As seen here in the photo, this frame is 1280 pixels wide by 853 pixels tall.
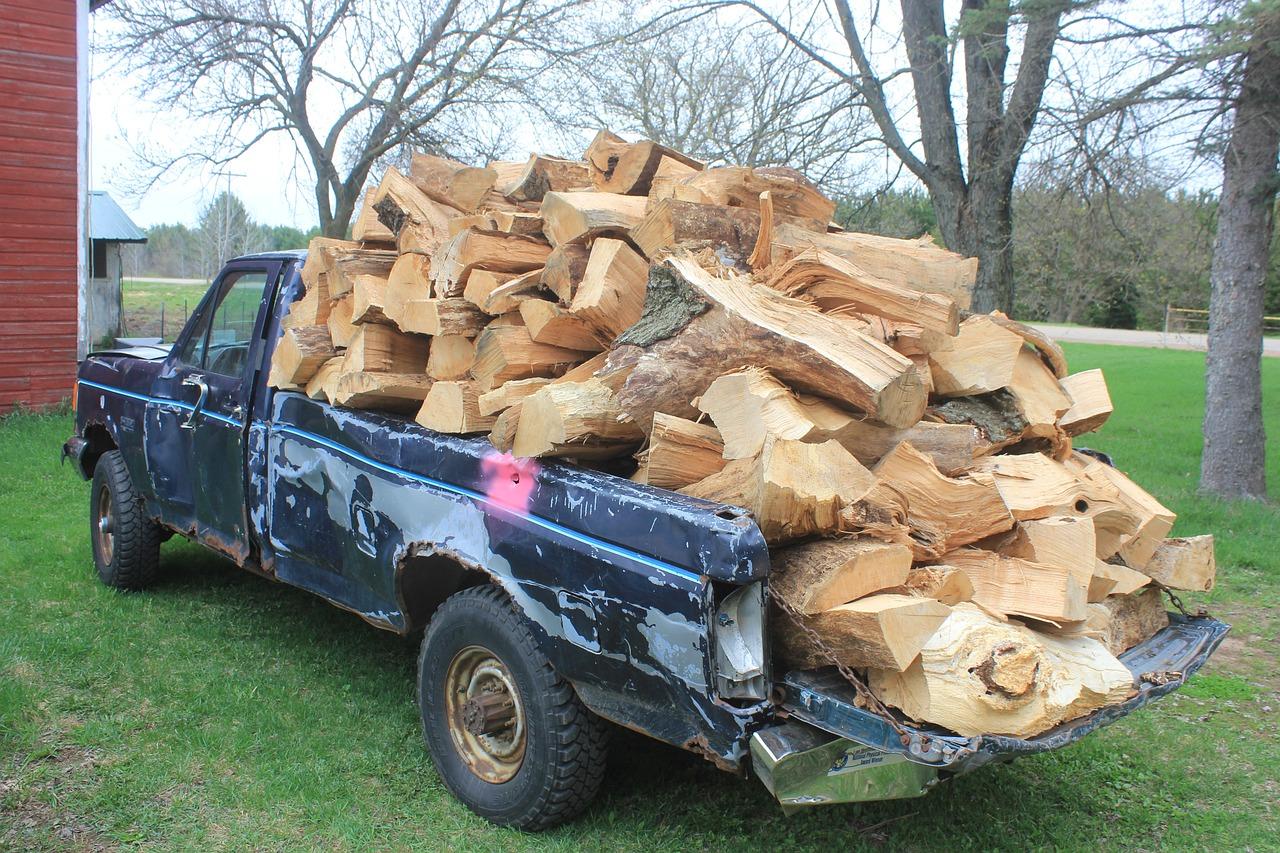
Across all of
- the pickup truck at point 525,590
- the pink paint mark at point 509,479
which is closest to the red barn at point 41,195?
the pickup truck at point 525,590

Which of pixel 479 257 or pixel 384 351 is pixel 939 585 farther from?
pixel 384 351

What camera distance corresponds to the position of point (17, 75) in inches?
456

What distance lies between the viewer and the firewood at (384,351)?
4.04 metres

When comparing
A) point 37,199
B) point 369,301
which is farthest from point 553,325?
point 37,199

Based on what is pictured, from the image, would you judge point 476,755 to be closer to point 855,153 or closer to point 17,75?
point 855,153

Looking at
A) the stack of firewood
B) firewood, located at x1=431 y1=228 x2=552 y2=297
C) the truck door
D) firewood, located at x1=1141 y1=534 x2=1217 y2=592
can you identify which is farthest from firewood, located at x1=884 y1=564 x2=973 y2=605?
the truck door

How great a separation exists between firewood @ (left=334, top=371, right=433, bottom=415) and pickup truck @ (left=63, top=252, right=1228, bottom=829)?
0.27ft

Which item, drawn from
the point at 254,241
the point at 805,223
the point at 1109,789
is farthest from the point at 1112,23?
the point at 254,241

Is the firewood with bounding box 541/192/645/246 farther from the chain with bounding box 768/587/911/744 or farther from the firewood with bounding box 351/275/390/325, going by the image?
the chain with bounding box 768/587/911/744

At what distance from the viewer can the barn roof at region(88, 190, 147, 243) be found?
20.0 m

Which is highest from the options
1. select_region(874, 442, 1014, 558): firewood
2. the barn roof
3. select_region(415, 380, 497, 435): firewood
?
the barn roof

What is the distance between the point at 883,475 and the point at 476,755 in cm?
165

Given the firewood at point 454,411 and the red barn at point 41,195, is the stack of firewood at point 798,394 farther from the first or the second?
the red barn at point 41,195

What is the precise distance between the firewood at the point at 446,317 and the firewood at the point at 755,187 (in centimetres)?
95
